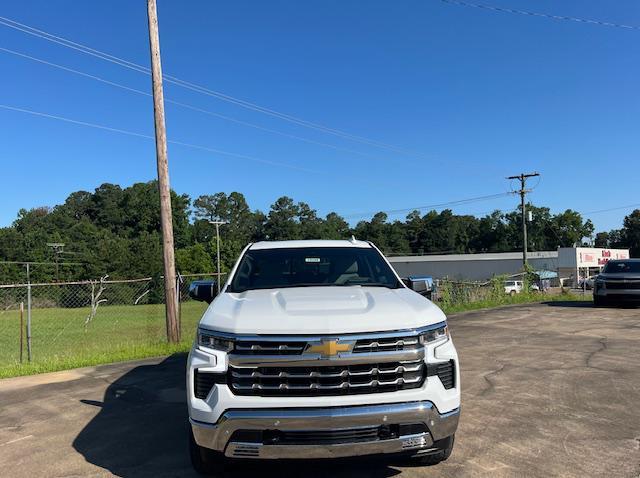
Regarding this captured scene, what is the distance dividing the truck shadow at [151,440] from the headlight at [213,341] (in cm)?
91

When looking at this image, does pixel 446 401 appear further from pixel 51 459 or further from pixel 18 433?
pixel 18 433

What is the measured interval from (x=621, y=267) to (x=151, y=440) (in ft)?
60.2

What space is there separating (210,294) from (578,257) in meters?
66.2

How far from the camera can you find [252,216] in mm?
126188

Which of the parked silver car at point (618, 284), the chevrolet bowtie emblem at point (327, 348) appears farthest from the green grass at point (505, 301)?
the chevrolet bowtie emblem at point (327, 348)

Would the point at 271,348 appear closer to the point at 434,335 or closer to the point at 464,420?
the point at 434,335

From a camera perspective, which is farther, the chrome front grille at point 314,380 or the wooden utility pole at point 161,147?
the wooden utility pole at point 161,147

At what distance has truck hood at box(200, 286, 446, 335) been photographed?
144 inches

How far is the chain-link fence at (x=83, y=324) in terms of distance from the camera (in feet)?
35.9

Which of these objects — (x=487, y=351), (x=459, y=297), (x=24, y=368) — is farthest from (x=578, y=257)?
(x=24, y=368)

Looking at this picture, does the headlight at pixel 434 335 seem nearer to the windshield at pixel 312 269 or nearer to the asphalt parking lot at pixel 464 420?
the asphalt parking lot at pixel 464 420

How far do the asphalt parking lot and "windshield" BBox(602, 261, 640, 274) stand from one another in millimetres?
9579

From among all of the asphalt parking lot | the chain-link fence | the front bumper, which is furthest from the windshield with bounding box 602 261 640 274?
the front bumper

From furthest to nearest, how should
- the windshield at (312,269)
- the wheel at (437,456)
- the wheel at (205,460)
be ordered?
1. the windshield at (312,269)
2. the wheel at (437,456)
3. the wheel at (205,460)
